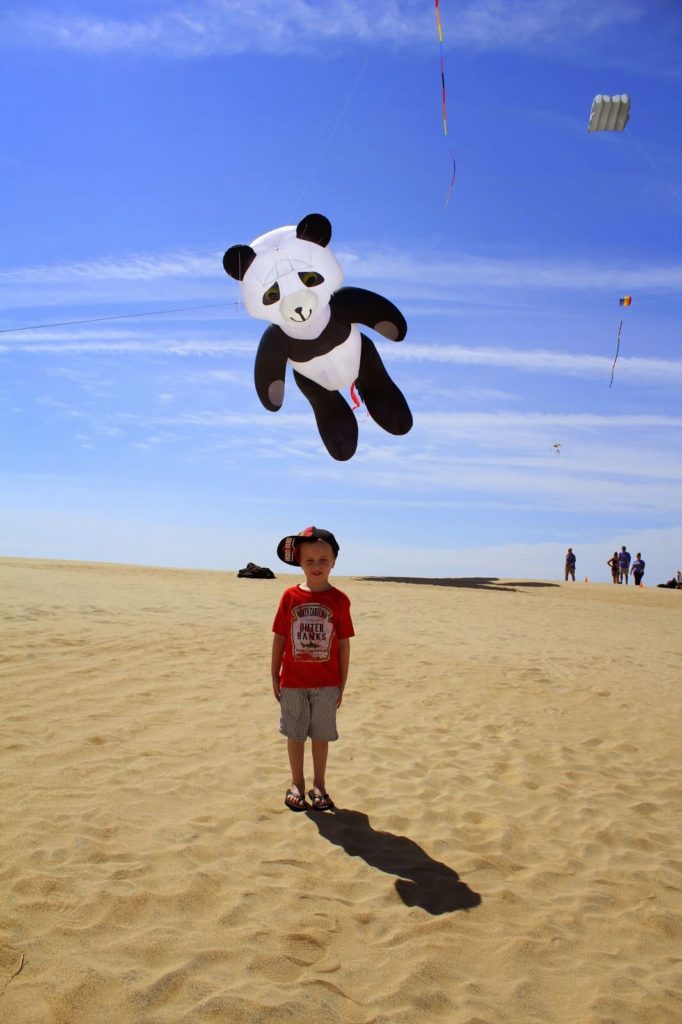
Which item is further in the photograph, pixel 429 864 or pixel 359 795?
pixel 359 795

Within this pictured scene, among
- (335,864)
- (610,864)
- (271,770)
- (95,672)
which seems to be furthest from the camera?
(95,672)

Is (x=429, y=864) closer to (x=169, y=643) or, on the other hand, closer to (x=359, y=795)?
(x=359, y=795)

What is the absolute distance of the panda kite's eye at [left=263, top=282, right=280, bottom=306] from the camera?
19.7 feet

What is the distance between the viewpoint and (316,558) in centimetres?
472

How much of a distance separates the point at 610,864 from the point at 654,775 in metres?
2.10

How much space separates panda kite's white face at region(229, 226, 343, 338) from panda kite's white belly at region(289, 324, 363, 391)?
455mm

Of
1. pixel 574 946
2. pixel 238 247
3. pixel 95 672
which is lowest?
pixel 574 946

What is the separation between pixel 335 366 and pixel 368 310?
0.57 metres

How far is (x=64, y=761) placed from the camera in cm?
559

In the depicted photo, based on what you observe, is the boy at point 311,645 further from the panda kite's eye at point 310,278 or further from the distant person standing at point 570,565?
the distant person standing at point 570,565

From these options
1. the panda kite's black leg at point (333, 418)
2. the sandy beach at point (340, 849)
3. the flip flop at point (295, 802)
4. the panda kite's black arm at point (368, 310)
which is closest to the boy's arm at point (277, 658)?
the flip flop at point (295, 802)

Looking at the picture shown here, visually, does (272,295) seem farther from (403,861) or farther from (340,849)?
(403,861)

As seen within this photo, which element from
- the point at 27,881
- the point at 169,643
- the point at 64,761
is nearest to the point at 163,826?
the point at 27,881

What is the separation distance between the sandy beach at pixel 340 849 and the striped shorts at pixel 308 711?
0.57m
